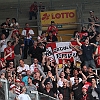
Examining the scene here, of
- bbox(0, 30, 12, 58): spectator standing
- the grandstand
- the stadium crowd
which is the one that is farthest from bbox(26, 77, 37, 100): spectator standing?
the grandstand

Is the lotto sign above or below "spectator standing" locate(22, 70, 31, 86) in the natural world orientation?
above

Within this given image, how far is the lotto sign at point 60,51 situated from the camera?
18141 millimetres

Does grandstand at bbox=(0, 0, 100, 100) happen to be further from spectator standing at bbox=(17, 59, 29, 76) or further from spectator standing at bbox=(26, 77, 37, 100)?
spectator standing at bbox=(26, 77, 37, 100)

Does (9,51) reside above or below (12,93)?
above

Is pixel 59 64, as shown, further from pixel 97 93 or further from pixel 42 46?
pixel 97 93

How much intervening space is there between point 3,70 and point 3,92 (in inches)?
103

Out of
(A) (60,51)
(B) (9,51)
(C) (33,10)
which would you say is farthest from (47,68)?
(C) (33,10)

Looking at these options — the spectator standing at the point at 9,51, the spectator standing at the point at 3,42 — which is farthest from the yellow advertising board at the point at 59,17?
the spectator standing at the point at 9,51

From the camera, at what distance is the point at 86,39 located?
18.1m

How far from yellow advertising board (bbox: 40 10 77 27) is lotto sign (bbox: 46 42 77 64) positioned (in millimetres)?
4890

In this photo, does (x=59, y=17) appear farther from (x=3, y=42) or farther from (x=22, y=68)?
(x=22, y=68)

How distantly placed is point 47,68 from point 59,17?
6961mm

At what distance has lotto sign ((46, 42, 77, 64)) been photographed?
1814 cm

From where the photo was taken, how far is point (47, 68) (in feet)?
55.2
